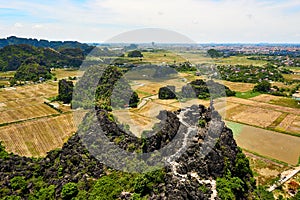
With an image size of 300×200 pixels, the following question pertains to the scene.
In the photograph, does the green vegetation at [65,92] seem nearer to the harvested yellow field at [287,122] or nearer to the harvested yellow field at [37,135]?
the harvested yellow field at [37,135]

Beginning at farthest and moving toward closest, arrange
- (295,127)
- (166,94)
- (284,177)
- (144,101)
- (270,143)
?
(166,94) < (144,101) < (295,127) < (270,143) < (284,177)

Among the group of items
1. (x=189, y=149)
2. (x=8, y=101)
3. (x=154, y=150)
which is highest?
(x=189, y=149)

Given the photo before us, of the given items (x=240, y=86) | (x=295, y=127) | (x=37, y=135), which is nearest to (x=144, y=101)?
(x=37, y=135)

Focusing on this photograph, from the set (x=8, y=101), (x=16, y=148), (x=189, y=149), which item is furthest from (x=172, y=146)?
(x=8, y=101)

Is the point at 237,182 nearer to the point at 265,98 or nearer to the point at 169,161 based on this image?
the point at 169,161

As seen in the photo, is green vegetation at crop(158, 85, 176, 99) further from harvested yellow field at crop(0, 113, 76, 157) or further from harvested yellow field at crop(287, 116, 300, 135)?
harvested yellow field at crop(287, 116, 300, 135)

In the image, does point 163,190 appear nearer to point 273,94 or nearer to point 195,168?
point 195,168

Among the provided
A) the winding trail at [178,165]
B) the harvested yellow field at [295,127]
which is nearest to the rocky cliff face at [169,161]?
the winding trail at [178,165]
